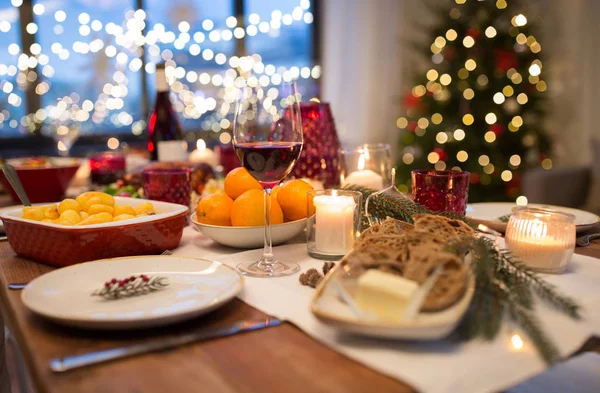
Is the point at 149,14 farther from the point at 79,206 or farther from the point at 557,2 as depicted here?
the point at 79,206

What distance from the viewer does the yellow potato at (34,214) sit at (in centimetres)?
89

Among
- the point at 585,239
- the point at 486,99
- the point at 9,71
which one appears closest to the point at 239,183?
the point at 585,239

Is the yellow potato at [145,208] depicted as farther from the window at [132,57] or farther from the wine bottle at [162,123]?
the window at [132,57]

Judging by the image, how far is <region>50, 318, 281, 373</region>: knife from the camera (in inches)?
20.1

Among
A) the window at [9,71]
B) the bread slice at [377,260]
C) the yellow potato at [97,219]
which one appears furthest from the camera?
the window at [9,71]

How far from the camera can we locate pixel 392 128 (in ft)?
14.7

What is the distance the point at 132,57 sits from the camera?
3.94m

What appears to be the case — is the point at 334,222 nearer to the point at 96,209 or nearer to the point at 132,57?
the point at 96,209

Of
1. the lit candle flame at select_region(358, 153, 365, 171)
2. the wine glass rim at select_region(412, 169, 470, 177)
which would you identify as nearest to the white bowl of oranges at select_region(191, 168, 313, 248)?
the wine glass rim at select_region(412, 169, 470, 177)

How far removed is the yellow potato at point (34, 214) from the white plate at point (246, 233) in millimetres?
251

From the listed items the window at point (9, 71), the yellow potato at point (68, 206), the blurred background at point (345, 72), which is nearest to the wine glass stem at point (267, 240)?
the yellow potato at point (68, 206)

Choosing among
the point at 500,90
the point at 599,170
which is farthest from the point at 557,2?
the point at 599,170

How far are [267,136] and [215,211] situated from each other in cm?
19

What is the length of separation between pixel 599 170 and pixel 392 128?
6.02ft
